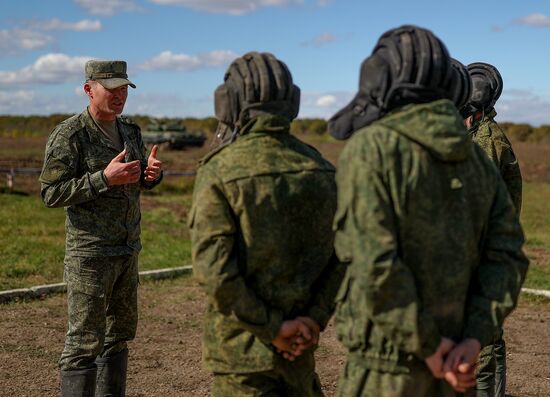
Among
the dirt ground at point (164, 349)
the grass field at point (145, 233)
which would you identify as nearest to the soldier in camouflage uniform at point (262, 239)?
the dirt ground at point (164, 349)

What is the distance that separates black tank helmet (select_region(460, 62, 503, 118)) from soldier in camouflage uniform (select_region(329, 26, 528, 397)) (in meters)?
2.39

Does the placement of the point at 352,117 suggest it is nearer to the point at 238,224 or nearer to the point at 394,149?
the point at 394,149

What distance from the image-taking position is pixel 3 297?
8703 mm

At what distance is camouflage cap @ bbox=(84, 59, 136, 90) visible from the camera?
5.13 meters

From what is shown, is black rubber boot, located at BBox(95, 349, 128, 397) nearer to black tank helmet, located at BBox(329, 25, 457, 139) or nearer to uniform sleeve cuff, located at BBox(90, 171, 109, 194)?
uniform sleeve cuff, located at BBox(90, 171, 109, 194)

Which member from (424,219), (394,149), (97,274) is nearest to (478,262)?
(424,219)

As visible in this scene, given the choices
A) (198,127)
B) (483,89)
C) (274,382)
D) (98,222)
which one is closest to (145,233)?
(98,222)

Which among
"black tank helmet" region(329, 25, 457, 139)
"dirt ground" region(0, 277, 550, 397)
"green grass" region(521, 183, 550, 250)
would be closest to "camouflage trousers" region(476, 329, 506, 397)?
"dirt ground" region(0, 277, 550, 397)

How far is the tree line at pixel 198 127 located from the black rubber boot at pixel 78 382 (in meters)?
44.9

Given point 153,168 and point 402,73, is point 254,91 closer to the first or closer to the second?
point 402,73

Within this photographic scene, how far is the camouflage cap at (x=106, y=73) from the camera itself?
513 cm

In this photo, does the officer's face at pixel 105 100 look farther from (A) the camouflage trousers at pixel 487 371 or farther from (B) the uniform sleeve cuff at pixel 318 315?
(A) the camouflage trousers at pixel 487 371

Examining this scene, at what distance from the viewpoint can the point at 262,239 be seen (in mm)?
3256

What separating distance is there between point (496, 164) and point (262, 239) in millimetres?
2535
